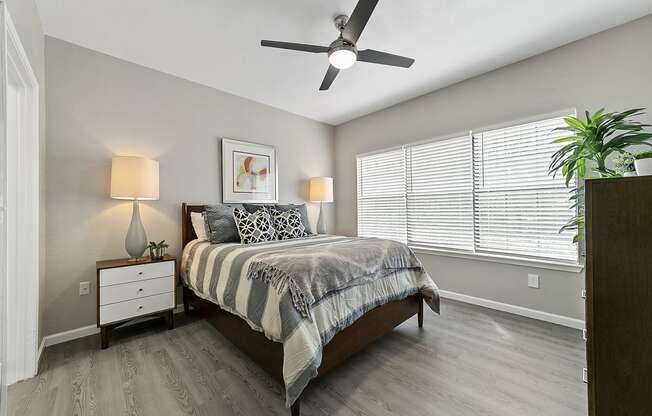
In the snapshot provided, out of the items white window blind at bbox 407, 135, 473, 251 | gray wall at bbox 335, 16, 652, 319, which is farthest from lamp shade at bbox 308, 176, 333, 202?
white window blind at bbox 407, 135, 473, 251

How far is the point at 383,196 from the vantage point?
13.4 ft

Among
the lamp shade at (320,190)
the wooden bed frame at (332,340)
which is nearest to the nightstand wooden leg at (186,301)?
the wooden bed frame at (332,340)

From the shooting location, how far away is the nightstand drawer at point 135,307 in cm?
215

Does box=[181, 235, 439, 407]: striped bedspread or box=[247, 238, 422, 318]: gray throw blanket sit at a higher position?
box=[247, 238, 422, 318]: gray throw blanket

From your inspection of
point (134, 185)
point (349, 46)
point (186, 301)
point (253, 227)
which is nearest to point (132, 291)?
point (186, 301)

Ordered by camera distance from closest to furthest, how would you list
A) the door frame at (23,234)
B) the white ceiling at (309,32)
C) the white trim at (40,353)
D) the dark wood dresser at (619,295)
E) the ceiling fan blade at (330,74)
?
the dark wood dresser at (619,295) → the door frame at (23,234) → the white trim at (40,353) → the white ceiling at (309,32) → the ceiling fan blade at (330,74)

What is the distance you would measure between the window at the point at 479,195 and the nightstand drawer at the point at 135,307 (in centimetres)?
298

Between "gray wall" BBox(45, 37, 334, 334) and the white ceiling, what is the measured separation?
0.23 meters

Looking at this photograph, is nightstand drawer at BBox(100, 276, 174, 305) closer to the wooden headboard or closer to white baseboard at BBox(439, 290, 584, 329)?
the wooden headboard

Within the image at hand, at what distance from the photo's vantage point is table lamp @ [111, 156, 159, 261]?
231 cm

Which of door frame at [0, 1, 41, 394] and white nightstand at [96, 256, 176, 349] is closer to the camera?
door frame at [0, 1, 41, 394]

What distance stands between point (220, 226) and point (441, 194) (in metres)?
2.74

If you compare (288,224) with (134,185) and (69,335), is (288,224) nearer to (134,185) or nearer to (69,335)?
(134,185)

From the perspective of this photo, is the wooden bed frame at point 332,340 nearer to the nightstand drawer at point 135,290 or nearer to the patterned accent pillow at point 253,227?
the nightstand drawer at point 135,290
